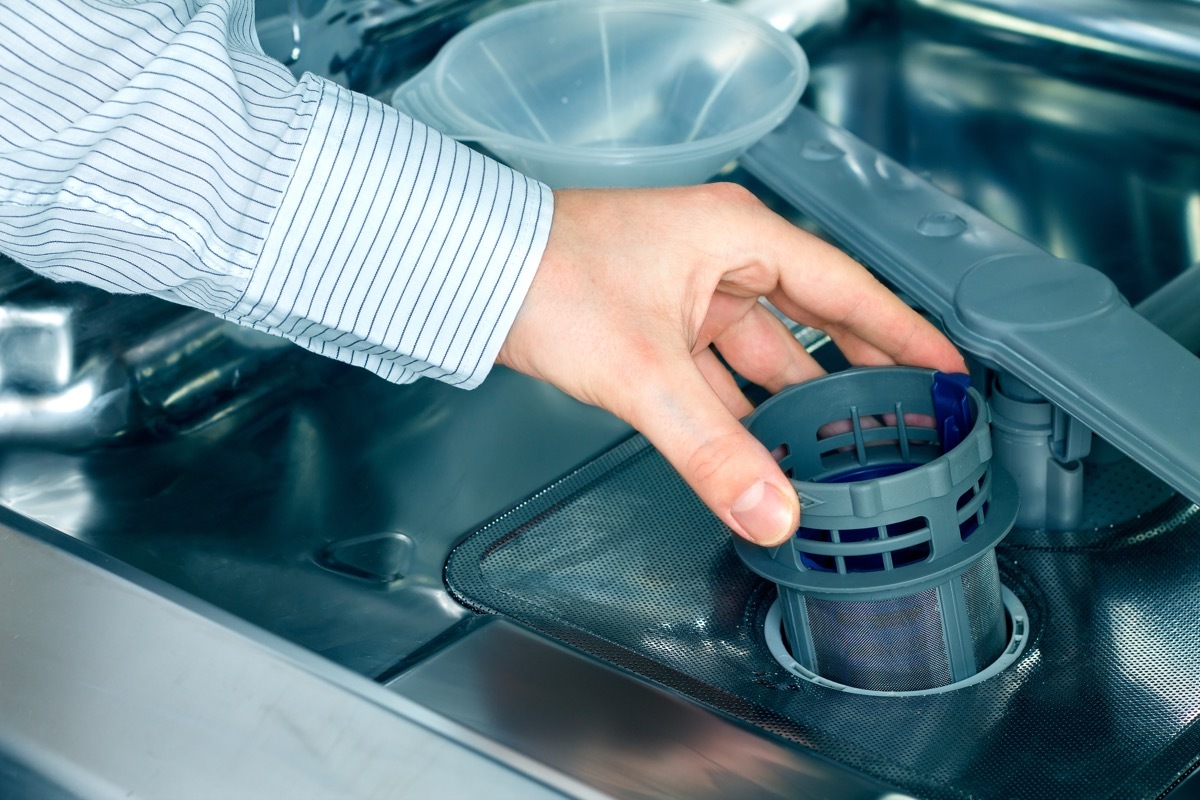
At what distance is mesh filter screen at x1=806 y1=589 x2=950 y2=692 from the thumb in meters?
0.06

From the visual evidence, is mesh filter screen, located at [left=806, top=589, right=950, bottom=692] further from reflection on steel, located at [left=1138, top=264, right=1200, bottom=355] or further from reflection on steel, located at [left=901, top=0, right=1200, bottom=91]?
reflection on steel, located at [left=901, top=0, right=1200, bottom=91]

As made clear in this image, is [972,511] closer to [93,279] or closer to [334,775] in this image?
[334,775]

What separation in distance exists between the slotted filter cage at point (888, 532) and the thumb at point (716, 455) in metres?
0.01

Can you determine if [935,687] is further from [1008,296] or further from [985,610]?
[1008,296]

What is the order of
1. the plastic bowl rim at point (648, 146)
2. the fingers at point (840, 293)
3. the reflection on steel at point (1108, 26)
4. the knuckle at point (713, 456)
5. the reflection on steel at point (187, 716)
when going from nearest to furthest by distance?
the reflection on steel at point (187, 716) < the knuckle at point (713, 456) < the fingers at point (840, 293) < the plastic bowl rim at point (648, 146) < the reflection on steel at point (1108, 26)

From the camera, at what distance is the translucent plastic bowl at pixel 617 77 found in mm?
775

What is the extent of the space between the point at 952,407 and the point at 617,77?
43cm

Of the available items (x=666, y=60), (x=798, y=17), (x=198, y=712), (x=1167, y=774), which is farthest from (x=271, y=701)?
(x=798, y=17)

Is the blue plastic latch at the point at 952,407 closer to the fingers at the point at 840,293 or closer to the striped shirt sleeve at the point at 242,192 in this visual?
the fingers at the point at 840,293

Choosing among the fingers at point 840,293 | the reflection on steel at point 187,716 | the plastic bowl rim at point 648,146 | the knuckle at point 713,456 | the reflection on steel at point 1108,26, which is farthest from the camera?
the reflection on steel at point 1108,26

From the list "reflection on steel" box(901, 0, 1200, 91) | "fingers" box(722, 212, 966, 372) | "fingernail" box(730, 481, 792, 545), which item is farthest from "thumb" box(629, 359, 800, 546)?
"reflection on steel" box(901, 0, 1200, 91)

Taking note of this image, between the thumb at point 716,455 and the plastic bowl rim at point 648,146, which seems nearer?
the thumb at point 716,455

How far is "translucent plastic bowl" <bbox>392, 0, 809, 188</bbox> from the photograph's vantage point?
2.54ft

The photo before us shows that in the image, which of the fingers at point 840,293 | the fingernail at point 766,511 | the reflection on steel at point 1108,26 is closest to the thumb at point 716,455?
the fingernail at point 766,511
